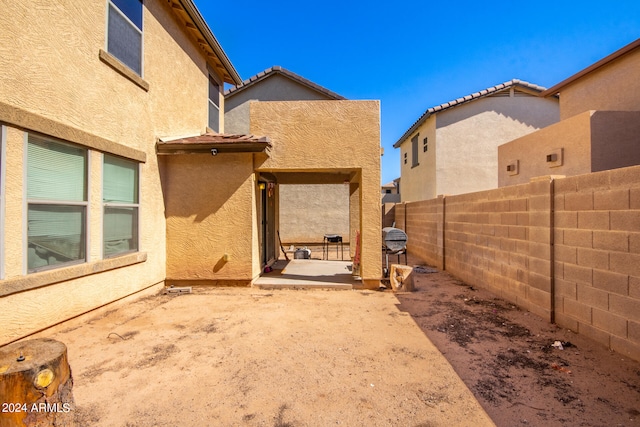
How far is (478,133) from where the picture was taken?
16469 mm

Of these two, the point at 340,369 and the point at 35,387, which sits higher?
the point at 35,387

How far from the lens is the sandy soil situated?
2.79 metres

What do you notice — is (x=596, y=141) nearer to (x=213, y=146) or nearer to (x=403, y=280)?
(x=403, y=280)

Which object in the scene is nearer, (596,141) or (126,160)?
(126,160)

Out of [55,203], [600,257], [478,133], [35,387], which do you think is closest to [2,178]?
[55,203]

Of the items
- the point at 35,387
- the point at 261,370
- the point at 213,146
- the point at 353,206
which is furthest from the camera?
the point at 353,206

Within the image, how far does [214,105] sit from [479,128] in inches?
523

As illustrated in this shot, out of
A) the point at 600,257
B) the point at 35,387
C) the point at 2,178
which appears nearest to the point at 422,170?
the point at 600,257

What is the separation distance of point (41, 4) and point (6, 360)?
4564mm

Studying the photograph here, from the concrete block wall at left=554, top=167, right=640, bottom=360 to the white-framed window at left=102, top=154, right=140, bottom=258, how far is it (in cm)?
750

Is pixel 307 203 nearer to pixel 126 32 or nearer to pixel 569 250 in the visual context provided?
pixel 126 32

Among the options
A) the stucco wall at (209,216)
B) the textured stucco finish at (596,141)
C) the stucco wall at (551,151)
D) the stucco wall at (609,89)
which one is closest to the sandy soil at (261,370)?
the stucco wall at (209,216)

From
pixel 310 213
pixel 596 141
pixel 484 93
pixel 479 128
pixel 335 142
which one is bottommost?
pixel 310 213

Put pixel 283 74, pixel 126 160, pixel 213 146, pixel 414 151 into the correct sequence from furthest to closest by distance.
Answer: pixel 414 151, pixel 283 74, pixel 213 146, pixel 126 160
